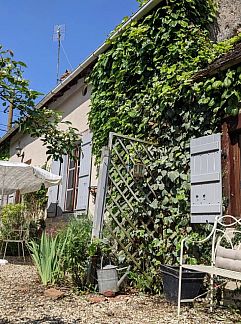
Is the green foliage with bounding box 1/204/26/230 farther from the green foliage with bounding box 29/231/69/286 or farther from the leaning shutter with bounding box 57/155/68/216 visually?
the green foliage with bounding box 29/231/69/286

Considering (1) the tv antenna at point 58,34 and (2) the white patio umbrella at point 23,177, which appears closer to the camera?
(2) the white patio umbrella at point 23,177

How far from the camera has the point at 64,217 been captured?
26.9 feet

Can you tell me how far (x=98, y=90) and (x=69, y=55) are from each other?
6.62 m

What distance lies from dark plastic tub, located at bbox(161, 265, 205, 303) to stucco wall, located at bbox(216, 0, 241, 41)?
14.7ft

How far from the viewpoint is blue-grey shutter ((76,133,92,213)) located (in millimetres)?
7314

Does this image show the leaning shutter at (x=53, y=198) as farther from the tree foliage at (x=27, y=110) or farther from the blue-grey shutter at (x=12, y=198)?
the tree foliage at (x=27, y=110)

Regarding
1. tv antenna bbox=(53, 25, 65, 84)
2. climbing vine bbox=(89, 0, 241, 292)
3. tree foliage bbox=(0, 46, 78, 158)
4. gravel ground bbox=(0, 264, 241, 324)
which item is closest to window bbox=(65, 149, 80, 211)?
climbing vine bbox=(89, 0, 241, 292)

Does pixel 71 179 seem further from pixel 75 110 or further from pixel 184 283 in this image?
pixel 184 283

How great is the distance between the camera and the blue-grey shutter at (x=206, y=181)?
14.3 feet

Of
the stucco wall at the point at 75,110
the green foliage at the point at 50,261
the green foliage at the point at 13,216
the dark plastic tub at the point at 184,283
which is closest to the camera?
the dark plastic tub at the point at 184,283

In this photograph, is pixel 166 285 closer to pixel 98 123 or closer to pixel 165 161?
pixel 165 161

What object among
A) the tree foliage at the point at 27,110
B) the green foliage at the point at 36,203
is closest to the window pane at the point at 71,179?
the green foliage at the point at 36,203

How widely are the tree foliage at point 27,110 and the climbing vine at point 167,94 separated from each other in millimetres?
2478

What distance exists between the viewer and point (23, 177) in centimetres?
787
